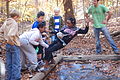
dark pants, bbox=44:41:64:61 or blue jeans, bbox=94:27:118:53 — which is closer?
dark pants, bbox=44:41:64:61

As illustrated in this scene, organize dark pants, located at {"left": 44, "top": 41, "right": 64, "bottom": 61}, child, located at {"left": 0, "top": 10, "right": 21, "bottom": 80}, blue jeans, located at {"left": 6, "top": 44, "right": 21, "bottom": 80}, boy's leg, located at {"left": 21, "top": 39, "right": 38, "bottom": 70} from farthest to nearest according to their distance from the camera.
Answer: dark pants, located at {"left": 44, "top": 41, "right": 64, "bottom": 61} < boy's leg, located at {"left": 21, "top": 39, "right": 38, "bottom": 70} < blue jeans, located at {"left": 6, "top": 44, "right": 21, "bottom": 80} < child, located at {"left": 0, "top": 10, "right": 21, "bottom": 80}

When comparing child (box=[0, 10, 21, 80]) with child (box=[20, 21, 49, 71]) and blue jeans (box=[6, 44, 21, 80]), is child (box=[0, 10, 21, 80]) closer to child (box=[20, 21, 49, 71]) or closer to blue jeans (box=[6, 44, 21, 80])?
blue jeans (box=[6, 44, 21, 80])

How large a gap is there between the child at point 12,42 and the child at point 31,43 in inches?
32.3

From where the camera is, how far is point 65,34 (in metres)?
6.75

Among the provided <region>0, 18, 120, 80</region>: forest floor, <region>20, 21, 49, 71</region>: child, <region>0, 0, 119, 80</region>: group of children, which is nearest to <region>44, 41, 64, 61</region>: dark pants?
<region>0, 0, 119, 80</region>: group of children

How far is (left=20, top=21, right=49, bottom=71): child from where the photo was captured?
5.85m

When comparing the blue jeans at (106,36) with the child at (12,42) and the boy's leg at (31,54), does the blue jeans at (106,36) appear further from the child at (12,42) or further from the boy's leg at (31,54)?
the child at (12,42)

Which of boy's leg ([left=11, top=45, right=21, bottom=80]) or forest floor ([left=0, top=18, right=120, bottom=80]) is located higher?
boy's leg ([left=11, top=45, right=21, bottom=80])

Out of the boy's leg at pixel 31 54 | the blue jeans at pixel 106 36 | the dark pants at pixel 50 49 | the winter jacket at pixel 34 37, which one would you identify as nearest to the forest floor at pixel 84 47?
the boy's leg at pixel 31 54

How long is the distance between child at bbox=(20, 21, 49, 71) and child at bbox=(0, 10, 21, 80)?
32.3 inches

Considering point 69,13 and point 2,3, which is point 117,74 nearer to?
point 2,3

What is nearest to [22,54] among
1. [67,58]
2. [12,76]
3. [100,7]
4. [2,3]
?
[12,76]

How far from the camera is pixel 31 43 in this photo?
5938 mm

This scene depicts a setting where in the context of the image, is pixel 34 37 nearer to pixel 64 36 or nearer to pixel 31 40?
pixel 31 40
